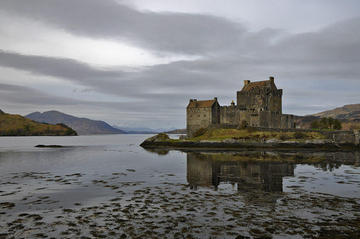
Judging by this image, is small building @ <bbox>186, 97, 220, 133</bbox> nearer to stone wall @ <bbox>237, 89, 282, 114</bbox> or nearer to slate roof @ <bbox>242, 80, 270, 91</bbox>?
stone wall @ <bbox>237, 89, 282, 114</bbox>

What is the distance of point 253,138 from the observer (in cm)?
5806

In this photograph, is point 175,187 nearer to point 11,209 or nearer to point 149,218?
point 149,218

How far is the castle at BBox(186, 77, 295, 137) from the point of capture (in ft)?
236

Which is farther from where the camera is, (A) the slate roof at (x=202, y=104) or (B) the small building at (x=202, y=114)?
(A) the slate roof at (x=202, y=104)

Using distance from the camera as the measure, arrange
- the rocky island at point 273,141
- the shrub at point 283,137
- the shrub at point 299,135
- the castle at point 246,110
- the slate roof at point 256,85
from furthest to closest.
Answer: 1. the slate roof at point 256,85
2. the castle at point 246,110
3. the shrub at point 299,135
4. the shrub at point 283,137
5. the rocky island at point 273,141

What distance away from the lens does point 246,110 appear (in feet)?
238

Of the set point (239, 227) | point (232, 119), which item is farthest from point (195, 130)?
point (239, 227)

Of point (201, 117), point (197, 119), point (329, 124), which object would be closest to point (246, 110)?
point (201, 117)

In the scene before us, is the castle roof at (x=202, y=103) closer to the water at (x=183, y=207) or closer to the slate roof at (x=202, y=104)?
the slate roof at (x=202, y=104)

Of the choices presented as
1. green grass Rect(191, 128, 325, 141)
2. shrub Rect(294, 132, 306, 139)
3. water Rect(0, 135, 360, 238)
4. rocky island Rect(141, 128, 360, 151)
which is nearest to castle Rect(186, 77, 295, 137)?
green grass Rect(191, 128, 325, 141)

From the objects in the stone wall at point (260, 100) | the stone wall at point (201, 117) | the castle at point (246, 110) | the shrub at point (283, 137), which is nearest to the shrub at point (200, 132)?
the stone wall at point (201, 117)

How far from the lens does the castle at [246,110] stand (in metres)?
72.0

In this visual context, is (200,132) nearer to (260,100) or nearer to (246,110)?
(246,110)

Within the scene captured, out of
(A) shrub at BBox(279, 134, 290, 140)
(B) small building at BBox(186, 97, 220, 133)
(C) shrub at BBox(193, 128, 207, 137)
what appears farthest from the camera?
(B) small building at BBox(186, 97, 220, 133)
